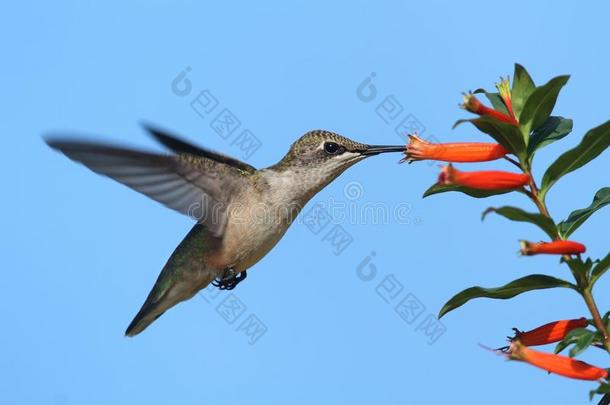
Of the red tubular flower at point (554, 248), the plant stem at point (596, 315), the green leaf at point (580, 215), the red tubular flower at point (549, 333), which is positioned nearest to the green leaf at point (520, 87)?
the green leaf at point (580, 215)

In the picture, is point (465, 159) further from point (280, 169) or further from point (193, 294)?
point (193, 294)

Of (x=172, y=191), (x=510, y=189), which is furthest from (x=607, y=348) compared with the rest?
(x=172, y=191)

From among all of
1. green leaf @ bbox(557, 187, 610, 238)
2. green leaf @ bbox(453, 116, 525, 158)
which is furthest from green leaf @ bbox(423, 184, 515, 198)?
green leaf @ bbox(557, 187, 610, 238)

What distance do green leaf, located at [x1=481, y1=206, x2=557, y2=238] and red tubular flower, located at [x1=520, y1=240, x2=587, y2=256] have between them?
0.27 ft

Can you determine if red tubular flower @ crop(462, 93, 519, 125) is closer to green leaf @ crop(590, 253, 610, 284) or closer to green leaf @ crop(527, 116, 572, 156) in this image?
green leaf @ crop(527, 116, 572, 156)

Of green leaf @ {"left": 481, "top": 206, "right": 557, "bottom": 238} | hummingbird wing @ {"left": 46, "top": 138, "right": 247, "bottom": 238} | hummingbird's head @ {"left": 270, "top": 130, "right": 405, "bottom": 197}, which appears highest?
hummingbird wing @ {"left": 46, "top": 138, "right": 247, "bottom": 238}

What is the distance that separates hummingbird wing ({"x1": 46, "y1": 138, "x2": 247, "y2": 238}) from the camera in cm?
449

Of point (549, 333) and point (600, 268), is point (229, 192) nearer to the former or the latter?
point (549, 333)

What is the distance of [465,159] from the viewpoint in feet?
12.6

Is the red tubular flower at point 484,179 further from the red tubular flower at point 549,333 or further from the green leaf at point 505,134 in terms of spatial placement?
the red tubular flower at point 549,333

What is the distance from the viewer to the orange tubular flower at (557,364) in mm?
3398

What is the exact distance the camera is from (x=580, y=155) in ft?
11.6

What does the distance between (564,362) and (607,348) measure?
0.24 meters

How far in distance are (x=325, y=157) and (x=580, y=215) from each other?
7.63ft
